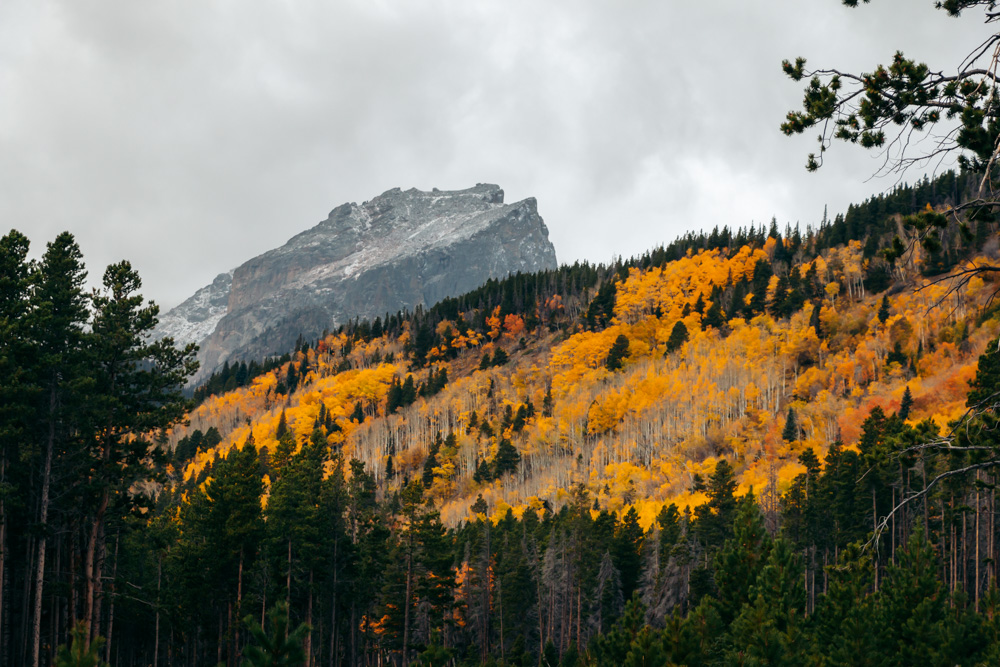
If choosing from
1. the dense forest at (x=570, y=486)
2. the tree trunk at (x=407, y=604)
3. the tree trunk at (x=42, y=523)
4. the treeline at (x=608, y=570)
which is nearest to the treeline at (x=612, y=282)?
the dense forest at (x=570, y=486)

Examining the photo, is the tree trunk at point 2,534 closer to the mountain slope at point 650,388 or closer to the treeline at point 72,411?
the treeline at point 72,411

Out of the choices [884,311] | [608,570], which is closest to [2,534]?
[608,570]

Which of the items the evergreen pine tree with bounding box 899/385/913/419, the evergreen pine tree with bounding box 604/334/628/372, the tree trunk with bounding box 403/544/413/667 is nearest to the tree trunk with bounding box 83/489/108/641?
the tree trunk with bounding box 403/544/413/667

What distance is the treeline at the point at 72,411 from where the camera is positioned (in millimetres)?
24797

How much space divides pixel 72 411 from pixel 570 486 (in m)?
80.2

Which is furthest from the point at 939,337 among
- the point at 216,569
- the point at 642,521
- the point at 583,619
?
the point at 216,569

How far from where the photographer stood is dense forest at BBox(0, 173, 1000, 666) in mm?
25688

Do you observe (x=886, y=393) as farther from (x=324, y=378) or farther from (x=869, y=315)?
(x=324, y=378)

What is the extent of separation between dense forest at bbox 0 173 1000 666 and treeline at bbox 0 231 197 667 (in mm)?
140

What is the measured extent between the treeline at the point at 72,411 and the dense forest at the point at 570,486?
140mm

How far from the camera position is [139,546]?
5094 centimetres

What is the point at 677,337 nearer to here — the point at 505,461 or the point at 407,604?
the point at 505,461

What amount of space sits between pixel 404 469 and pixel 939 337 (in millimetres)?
80586

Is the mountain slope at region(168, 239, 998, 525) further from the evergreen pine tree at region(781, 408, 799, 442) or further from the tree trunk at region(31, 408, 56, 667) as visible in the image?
the tree trunk at region(31, 408, 56, 667)
